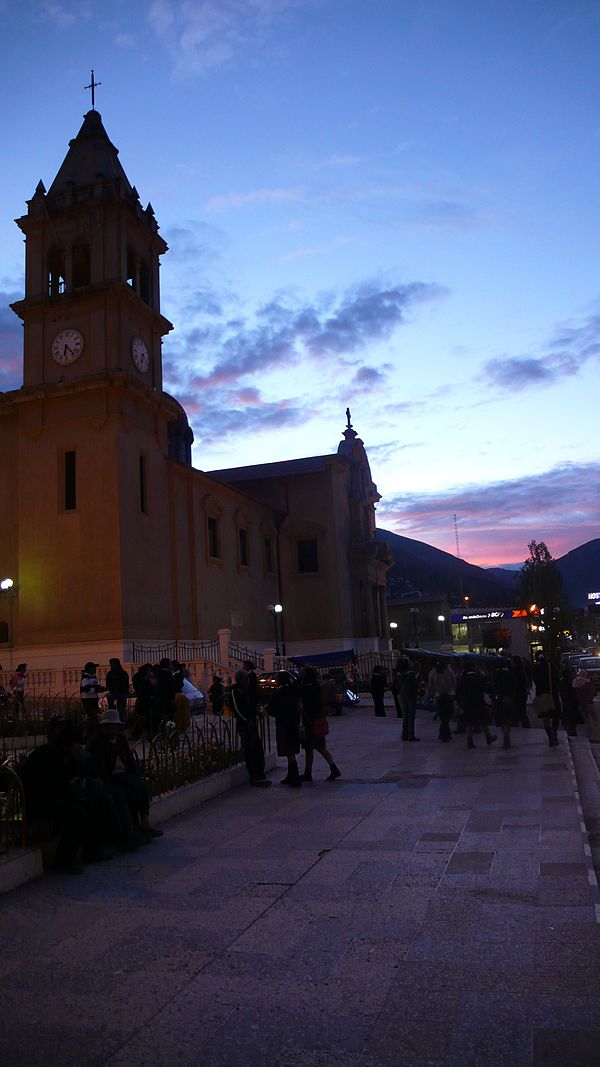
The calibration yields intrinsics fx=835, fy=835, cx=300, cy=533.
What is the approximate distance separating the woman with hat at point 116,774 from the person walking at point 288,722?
327 cm

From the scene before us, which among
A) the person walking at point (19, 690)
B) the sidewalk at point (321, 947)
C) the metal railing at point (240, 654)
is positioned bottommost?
the sidewalk at point (321, 947)

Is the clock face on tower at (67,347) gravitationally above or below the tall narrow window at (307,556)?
above

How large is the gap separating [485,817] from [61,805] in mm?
4486

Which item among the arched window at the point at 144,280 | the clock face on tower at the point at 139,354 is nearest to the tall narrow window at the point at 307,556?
the clock face on tower at the point at 139,354

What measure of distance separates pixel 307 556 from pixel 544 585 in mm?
38658

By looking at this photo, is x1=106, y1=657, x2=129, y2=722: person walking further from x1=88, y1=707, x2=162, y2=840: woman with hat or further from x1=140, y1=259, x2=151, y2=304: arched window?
x1=140, y1=259, x2=151, y2=304: arched window

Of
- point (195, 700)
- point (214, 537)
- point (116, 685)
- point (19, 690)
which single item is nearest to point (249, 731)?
point (116, 685)

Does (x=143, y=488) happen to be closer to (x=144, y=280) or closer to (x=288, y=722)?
(x=144, y=280)

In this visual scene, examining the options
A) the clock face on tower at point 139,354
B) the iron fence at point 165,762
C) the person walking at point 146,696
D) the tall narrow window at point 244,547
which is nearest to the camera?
the iron fence at point 165,762

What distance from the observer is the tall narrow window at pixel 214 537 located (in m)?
37.5

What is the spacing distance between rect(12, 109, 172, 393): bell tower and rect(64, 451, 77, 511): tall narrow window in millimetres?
2803

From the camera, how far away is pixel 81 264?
3212cm

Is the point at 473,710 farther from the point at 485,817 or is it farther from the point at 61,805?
the point at 61,805

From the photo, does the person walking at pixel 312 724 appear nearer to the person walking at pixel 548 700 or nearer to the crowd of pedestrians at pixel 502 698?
the crowd of pedestrians at pixel 502 698
